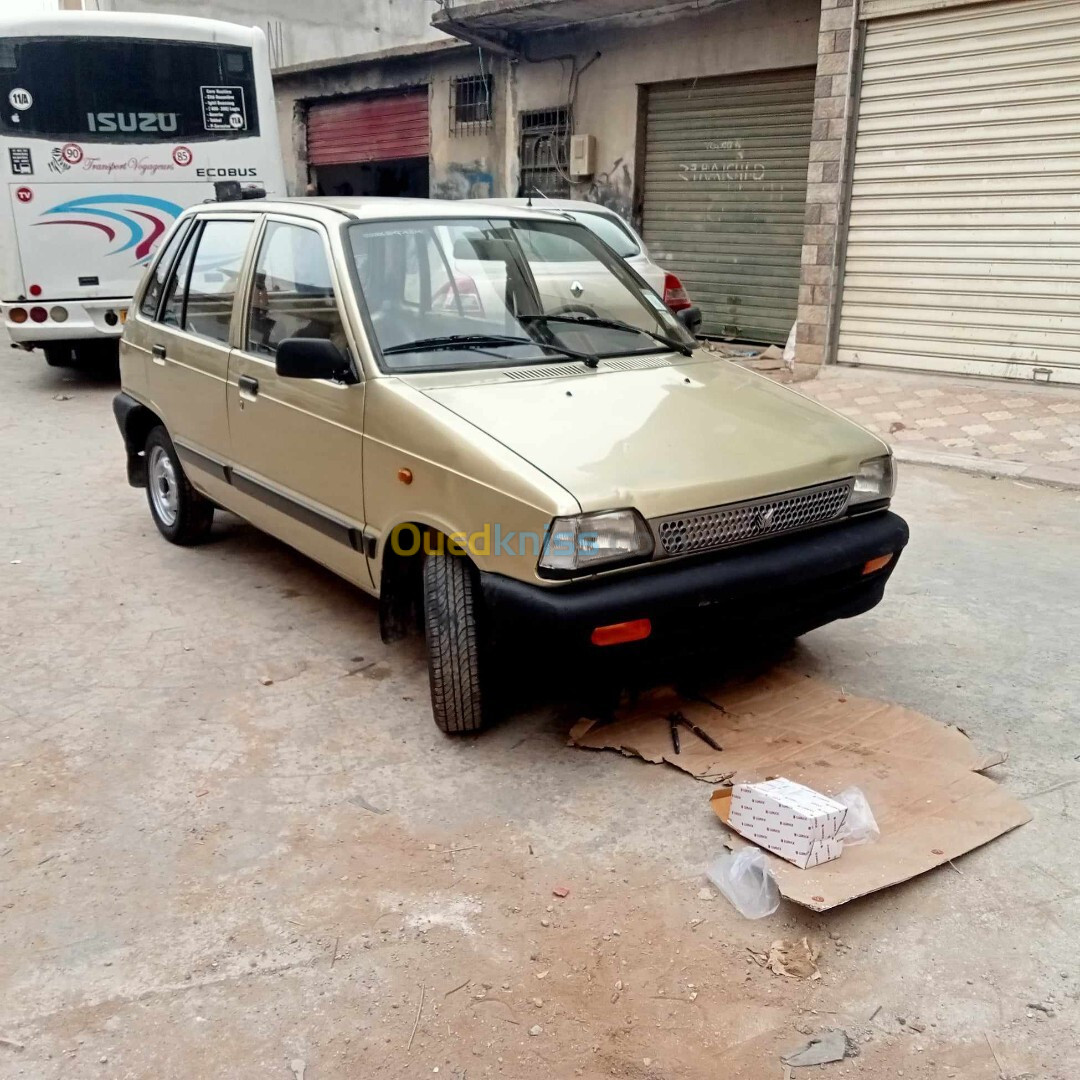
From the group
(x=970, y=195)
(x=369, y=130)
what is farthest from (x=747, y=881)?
(x=369, y=130)

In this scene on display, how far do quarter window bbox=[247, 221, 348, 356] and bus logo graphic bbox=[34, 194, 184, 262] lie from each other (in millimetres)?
6319

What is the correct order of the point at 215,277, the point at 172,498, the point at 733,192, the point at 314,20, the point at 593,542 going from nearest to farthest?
the point at 593,542 → the point at 215,277 → the point at 172,498 → the point at 733,192 → the point at 314,20

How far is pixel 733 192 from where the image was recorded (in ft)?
38.6

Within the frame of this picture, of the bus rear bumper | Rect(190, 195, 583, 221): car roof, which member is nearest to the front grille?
Rect(190, 195, 583, 221): car roof

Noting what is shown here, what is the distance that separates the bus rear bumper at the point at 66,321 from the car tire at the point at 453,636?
7.59m

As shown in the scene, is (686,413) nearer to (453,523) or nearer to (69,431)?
(453,523)

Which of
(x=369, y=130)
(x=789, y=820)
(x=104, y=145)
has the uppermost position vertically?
(x=369, y=130)

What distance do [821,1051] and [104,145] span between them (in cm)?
1005

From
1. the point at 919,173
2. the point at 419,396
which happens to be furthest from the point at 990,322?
the point at 419,396

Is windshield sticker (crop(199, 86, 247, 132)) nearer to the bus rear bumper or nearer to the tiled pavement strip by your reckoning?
the bus rear bumper

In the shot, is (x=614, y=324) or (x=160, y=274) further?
(x=160, y=274)

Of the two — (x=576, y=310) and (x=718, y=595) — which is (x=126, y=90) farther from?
(x=718, y=595)

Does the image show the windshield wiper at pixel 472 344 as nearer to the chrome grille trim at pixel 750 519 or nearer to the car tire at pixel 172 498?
the chrome grille trim at pixel 750 519

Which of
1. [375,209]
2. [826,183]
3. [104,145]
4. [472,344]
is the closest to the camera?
[472,344]
